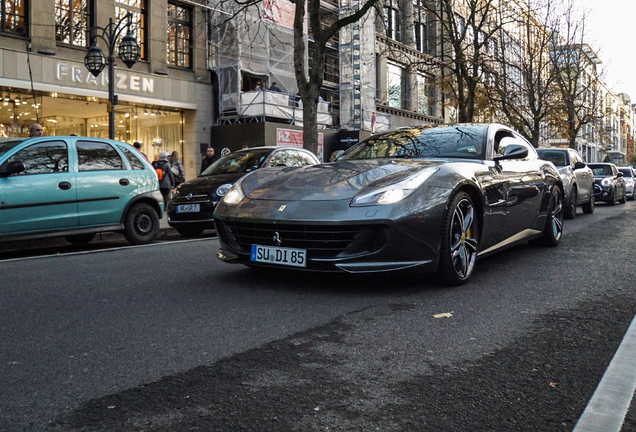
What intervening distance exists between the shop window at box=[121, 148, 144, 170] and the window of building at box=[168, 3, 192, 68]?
550 inches

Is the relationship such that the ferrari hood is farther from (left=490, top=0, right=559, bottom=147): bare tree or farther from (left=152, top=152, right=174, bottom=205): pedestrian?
(left=490, top=0, right=559, bottom=147): bare tree

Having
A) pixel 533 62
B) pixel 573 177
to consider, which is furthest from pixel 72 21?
pixel 533 62

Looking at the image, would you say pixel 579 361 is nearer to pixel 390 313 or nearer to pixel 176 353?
pixel 390 313

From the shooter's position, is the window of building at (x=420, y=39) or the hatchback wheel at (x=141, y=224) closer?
the hatchback wheel at (x=141, y=224)

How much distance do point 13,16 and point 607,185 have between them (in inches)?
737

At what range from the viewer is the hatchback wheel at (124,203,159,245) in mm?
8867

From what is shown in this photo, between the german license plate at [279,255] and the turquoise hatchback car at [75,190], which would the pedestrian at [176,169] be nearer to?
the turquoise hatchback car at [75,190]

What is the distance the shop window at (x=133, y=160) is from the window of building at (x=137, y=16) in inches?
500

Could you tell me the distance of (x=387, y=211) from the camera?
14.2 feet

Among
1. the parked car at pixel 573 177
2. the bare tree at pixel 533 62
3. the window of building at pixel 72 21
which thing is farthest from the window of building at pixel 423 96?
the parked car at pixel 573 177

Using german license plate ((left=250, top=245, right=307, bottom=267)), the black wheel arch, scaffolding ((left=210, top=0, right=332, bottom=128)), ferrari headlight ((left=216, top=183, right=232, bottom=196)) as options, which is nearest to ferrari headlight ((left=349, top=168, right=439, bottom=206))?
german license plate ((left=250, top=245, right=307, bottom=267))

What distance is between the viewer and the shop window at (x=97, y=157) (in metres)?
8.29

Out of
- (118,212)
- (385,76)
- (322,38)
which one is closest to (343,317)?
(118,212)

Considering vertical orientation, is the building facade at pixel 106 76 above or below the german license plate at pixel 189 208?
above
